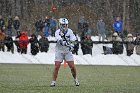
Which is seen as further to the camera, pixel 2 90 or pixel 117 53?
pixel 117 53

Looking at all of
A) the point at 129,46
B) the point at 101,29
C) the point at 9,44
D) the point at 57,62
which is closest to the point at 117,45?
the point at 129,46

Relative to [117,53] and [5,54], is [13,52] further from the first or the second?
[117,53]

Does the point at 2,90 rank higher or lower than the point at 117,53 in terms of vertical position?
higher

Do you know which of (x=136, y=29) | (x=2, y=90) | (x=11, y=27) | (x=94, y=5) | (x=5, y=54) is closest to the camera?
(x=2, y=90)

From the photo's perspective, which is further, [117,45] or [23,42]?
[117,45]

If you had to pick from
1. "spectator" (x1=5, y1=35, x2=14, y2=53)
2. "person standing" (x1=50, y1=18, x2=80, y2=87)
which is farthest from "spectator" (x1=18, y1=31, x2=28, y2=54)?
"person standing" (x1=50, y1=18, x2=80, y2=87)

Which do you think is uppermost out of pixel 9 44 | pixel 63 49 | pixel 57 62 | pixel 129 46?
pixel 63 49

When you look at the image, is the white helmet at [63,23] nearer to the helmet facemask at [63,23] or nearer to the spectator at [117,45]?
the helmet facemask at [63,23]

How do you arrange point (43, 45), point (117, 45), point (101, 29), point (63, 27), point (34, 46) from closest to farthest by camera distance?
point (63, 27) < point (34, 46) < point (43, 45) < point (117, 45) < point (101, 29)

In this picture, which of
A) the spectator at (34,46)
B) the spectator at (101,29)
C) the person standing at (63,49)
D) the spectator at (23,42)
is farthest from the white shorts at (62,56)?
the spectator at (101,29)

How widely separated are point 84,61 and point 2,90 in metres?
21.3

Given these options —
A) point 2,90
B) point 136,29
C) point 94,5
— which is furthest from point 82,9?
point 2,90

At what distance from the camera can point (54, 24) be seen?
145ft

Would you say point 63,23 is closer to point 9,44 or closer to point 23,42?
point 23,42
